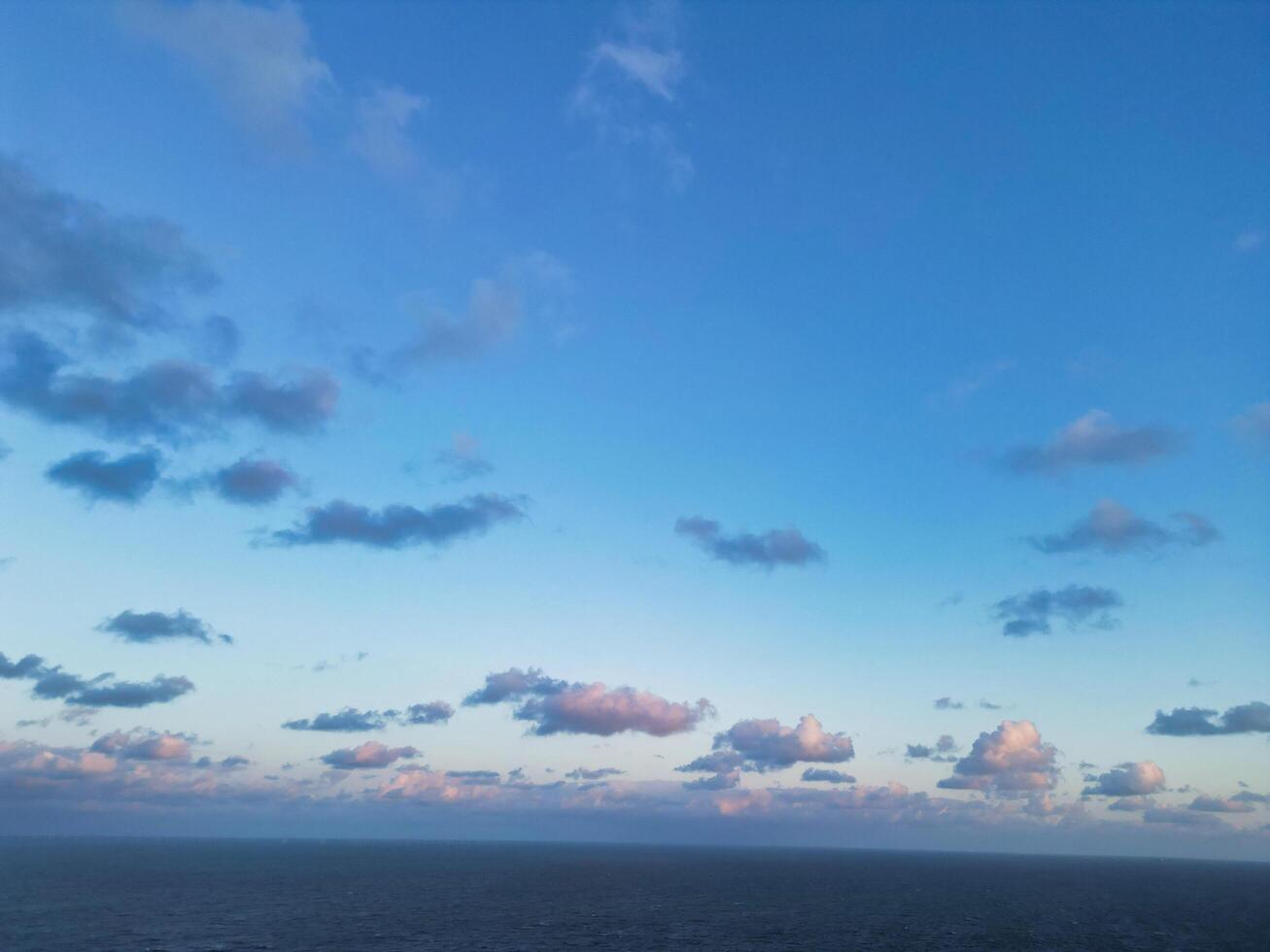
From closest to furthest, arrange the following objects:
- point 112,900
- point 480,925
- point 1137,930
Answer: point 480,925, point 1137,930, point 112,900

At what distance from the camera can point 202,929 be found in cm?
14650

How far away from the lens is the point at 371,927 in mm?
153125

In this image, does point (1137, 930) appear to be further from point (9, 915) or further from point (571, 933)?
point (9, 915)

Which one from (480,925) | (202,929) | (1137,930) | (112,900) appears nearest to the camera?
(202,929)

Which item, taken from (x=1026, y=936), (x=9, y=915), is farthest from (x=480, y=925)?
(x=1026, y=936)

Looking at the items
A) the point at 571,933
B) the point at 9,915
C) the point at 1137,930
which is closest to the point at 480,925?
the point at 571,933

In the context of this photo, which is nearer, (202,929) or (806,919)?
(202,929)

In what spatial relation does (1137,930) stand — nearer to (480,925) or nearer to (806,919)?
(806,919)

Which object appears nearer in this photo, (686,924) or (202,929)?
(202,929)

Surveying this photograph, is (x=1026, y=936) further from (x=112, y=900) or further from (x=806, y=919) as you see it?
(x=112, y=900)

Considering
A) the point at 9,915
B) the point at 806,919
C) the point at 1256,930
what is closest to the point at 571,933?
the point at 806,919

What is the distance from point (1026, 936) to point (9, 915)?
640ft

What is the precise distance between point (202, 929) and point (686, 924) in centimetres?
8899

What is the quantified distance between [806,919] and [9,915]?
158364mm
